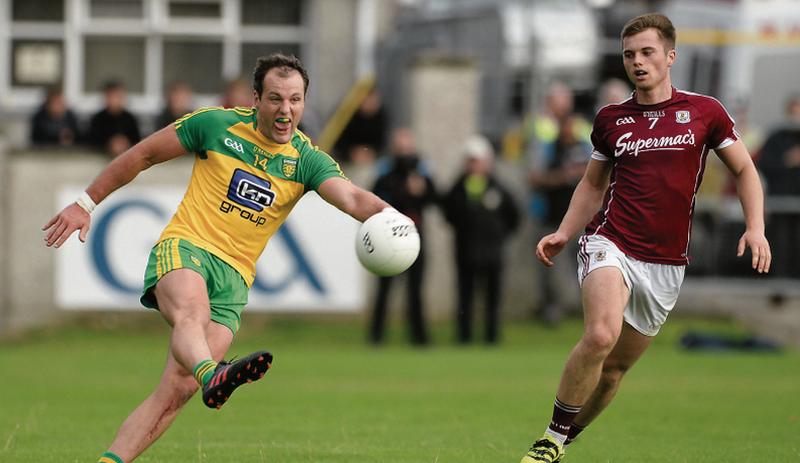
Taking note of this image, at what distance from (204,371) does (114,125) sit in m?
13.8

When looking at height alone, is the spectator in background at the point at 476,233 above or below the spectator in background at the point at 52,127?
below

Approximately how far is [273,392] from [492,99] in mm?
9092

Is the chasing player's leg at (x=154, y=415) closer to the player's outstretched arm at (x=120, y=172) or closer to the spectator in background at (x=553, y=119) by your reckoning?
the player's outstretched arm at (x=120, y=172)

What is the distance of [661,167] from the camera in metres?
8.30

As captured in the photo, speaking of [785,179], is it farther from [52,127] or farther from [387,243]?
[387,243]

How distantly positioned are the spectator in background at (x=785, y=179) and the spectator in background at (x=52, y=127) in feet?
32.0

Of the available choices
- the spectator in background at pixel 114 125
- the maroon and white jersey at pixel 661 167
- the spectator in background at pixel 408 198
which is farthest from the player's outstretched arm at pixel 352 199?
the spectator in background at pixel 114 125

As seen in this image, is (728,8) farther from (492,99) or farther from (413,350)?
(413,350)

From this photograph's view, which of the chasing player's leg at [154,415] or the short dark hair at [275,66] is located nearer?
the chasing player's leg at [154,415]

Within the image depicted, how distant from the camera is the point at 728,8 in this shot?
82.2ft

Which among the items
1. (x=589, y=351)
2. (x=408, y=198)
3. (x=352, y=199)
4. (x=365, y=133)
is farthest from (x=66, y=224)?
(x=365, y=133)

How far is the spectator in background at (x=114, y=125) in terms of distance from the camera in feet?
66.0

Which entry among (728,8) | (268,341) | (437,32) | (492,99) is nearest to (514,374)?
(268,341)

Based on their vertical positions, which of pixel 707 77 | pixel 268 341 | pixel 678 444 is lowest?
pixel 268 341
